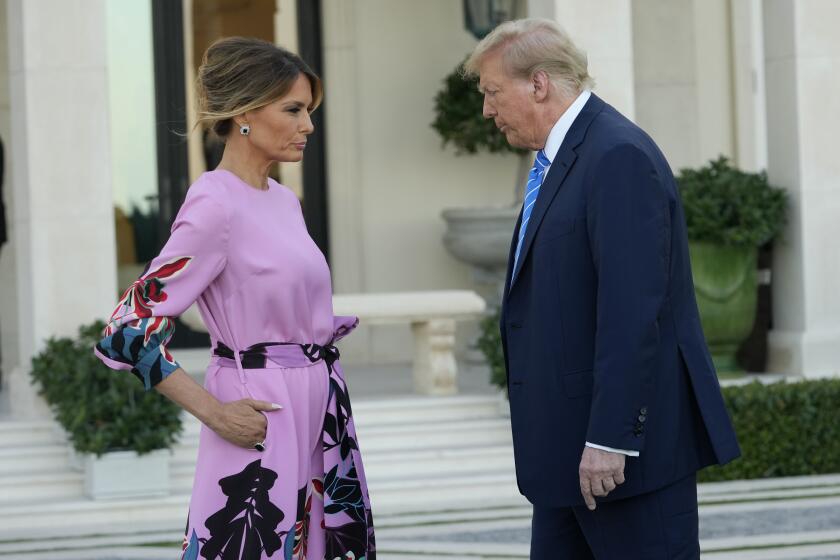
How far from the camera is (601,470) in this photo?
9.87 ft

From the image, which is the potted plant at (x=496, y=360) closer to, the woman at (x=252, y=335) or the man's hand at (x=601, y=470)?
the woman at (x=252, y=335)

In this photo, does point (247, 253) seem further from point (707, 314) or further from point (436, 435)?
point (707, 314)

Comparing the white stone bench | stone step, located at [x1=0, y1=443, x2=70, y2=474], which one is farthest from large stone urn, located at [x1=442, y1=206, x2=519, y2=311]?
stone step, located at [x1=0, y1=443, x2=70, y2=474]

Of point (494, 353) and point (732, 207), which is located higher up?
point (732, 207)

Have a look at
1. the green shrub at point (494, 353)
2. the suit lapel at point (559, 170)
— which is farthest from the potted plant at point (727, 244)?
the suit lapel at point (559, 170)

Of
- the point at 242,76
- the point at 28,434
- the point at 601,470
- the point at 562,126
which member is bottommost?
the point at 28,434

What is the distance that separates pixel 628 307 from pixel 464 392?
227 inches

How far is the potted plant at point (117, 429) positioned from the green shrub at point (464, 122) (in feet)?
12.8

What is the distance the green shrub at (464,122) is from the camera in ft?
34.1

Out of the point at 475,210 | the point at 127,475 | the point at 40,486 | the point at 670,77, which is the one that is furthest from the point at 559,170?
the point at 670,77

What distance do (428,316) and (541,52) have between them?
5.21 metres

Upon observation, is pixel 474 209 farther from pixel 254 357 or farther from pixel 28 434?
pixel 254 357

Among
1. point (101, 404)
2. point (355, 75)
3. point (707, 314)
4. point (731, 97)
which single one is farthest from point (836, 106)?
point (101, 404)

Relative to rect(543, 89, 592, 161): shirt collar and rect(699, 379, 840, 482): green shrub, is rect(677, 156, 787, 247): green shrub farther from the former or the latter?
rect(543, 89, 592, 161): shirt collar
